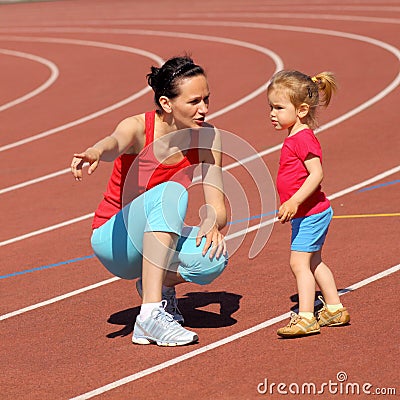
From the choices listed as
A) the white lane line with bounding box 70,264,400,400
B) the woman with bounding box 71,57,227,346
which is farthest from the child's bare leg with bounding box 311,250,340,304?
the woman with bounding box 71,57,227,346

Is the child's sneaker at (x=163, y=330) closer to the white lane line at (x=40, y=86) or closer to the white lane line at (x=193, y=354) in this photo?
the white lane line at (x=193, y=354)

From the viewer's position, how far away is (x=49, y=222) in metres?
9.01

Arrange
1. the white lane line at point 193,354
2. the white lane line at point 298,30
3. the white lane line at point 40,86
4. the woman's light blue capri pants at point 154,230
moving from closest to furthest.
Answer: the white lane line at point 193,354 < the woman's light blue capri pants at point 154,230 < the white lane line at point 298,30 < the white lane line at point 40,86

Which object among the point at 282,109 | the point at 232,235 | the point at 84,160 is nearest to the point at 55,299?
the point at 84,160

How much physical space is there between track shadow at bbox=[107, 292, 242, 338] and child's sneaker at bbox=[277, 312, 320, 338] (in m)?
0.46

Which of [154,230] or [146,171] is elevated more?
[146,171]

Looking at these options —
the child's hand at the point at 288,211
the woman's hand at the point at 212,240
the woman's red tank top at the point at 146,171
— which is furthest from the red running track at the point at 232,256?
the woman's red tank top at the point at 146,171

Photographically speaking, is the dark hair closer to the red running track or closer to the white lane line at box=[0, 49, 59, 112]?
the red running track

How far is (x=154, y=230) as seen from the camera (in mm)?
5766

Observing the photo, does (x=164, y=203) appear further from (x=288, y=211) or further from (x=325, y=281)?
(x=325, y=281)

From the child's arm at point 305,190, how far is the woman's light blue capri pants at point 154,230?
524mm

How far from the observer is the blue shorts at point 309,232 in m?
5.79

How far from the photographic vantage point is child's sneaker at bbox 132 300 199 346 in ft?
18.7

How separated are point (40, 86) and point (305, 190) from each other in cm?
1136
